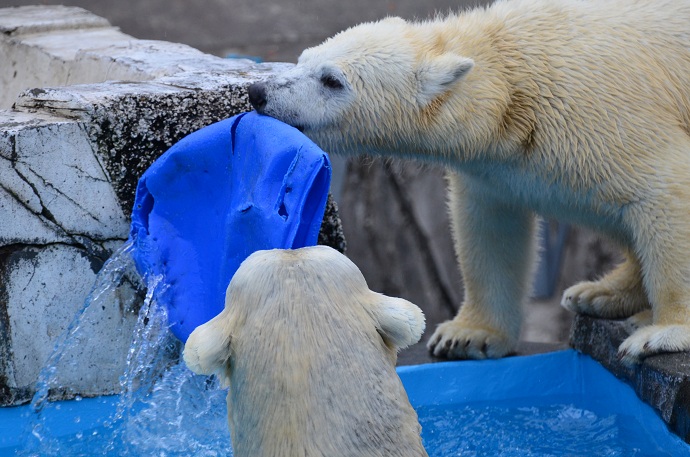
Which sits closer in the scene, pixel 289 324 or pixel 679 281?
pixel 289 324

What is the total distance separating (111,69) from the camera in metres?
4.14

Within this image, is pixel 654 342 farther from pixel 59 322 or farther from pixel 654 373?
pixel 59 322

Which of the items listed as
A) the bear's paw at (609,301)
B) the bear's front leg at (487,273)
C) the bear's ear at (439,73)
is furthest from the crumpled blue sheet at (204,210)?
the bear's paw at (609,301)

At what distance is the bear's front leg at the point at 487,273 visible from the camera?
3.88 meters

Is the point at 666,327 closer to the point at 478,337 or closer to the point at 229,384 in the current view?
the point at 478,337

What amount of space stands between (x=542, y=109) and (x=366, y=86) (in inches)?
22.3

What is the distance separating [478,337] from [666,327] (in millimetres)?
866

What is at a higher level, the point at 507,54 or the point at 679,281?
the point at 507,54

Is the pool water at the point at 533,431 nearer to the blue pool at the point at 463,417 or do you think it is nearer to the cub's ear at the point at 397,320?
the blue pool at the point at 463,417


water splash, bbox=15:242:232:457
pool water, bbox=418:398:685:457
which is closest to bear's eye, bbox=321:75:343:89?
water splash, bbox=15:242:232:457

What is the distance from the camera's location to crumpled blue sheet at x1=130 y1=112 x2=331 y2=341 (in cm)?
270

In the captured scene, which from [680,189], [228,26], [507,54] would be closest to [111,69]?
[507,54]

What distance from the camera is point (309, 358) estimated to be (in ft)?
6.27

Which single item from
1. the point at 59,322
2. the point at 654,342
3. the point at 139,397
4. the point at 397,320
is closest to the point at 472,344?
the point at 654,342
